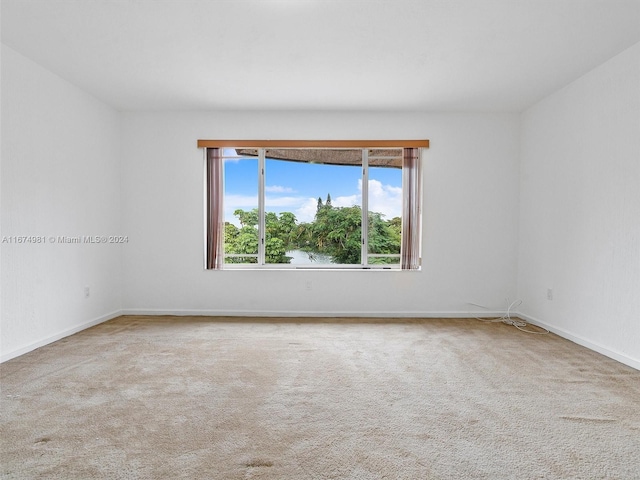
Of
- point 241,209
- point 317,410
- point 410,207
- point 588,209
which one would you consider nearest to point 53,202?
point 241,209

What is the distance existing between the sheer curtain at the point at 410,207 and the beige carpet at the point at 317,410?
4.23 feet

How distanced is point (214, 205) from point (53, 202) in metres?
1.66

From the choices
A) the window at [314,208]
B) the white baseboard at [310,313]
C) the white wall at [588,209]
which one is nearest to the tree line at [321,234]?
the window at [314,208]

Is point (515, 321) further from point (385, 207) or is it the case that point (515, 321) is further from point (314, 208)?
point (314, 208)

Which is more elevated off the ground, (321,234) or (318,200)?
(318,200)

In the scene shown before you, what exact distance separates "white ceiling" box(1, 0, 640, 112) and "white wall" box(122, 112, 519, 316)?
0.48 m

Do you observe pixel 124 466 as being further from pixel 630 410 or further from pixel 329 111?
pixel 329 111

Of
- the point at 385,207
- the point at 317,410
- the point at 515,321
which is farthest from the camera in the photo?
the point at 385,207

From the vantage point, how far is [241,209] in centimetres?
485

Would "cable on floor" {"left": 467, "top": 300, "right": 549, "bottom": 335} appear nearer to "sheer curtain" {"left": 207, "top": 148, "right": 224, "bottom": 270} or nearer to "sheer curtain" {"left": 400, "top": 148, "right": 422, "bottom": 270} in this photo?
"sheer curtain" {"left": 400, "top": 148, "right": 422, "bottom": 270}

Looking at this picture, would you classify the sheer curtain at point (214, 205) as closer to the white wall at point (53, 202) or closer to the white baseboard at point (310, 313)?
the white baseboard at point (310, 313)

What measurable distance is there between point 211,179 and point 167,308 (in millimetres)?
1716

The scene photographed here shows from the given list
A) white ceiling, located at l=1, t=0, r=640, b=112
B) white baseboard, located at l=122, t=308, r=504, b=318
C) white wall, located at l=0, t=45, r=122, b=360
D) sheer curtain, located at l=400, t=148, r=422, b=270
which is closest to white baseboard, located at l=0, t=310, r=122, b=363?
white wall, located at l=0, t=45, r=122, b=360

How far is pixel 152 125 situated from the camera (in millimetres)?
4645
